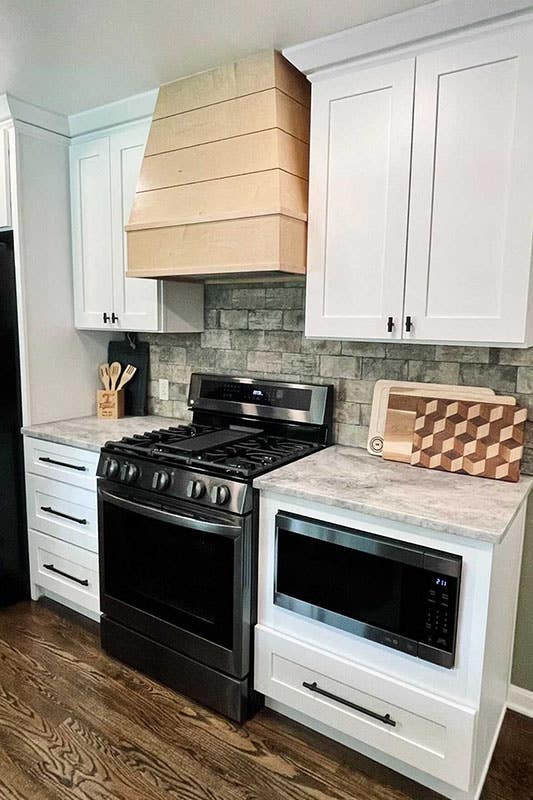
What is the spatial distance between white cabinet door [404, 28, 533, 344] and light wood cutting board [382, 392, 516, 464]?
36 cm

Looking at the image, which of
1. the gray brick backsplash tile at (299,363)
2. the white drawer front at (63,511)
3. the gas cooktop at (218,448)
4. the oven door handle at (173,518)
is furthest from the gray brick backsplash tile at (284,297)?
the white drawer front at (63,511)

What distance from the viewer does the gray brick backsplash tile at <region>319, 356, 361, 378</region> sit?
2.43 m

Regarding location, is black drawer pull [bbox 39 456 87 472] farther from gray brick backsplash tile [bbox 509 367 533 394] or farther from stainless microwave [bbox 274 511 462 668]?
gray brick backsplash tile [bbox 509 367 533 394]

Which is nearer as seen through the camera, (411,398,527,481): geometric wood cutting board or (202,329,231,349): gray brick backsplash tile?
(411,398,527,481): geometric wood cutting board

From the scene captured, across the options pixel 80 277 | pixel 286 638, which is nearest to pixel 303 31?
pixel 80 277

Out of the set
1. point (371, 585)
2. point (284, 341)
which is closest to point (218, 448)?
point (284, 341)

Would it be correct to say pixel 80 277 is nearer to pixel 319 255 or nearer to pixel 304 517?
pixel 319 255

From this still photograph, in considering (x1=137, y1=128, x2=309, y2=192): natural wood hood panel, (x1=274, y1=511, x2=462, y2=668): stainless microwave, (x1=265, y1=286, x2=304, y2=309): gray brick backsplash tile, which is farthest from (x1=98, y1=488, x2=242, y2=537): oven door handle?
(x1=137, y1=128, x2=309, y2=192): natural wood hood panel

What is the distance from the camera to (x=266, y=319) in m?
2.67

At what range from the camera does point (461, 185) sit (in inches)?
71.1

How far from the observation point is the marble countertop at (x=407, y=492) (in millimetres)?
1579

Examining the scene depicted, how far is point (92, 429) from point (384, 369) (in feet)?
4.81

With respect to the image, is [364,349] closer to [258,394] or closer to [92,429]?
[258,394]

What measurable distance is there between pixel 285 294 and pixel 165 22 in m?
1.16
